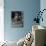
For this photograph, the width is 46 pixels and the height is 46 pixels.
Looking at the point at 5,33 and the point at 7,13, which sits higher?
the point at 7,13

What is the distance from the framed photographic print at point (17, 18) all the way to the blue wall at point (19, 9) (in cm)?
11

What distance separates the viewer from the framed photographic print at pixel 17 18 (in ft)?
16.6

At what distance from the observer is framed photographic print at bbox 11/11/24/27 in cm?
505

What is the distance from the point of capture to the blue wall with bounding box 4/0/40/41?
5007mm

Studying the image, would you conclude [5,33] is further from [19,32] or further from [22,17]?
[22,17]

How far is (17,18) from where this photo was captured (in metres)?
5.08

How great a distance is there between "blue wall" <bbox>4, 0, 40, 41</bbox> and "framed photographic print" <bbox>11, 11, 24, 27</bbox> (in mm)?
113

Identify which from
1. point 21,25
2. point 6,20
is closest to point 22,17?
point 21,25

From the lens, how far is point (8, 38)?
504 cm

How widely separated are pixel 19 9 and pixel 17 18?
0.35 meters

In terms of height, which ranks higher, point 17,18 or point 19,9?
point 19,9

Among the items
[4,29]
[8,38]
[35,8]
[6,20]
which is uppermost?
[35,8]

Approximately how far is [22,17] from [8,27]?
25.5 inches

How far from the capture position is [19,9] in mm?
5059
